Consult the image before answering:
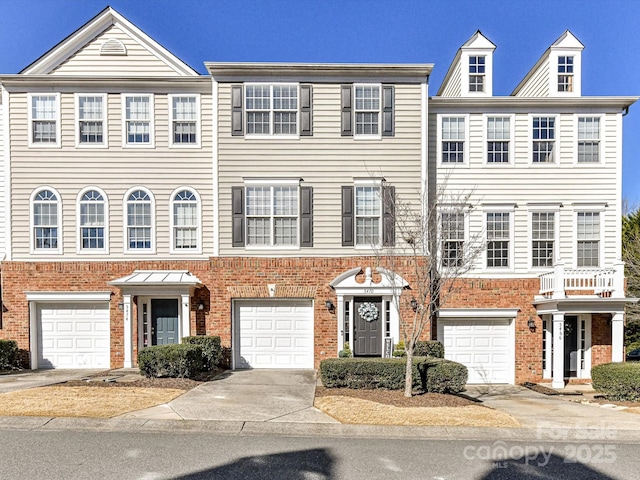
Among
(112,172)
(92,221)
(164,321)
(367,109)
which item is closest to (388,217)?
(367,109)

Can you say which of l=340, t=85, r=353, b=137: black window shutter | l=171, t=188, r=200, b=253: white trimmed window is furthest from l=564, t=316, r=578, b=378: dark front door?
l=171, t=188, r=200, b=253: white trimmed window

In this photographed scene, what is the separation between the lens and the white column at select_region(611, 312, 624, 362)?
13.0m

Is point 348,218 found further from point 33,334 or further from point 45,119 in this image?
point 33,334

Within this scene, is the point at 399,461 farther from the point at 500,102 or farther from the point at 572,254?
the point at 500,102

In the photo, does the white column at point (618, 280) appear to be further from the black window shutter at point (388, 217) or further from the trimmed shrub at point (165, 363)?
the trimmed shrub at point (165, 363)

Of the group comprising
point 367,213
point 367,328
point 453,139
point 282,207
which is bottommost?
point 367,328

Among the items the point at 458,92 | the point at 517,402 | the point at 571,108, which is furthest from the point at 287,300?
the point at 571,108

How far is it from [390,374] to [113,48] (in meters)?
13.4

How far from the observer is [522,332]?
1417 cm

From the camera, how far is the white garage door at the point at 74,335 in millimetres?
13914

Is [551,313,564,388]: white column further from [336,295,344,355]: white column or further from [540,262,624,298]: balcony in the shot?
[336,295,344,355]: white column

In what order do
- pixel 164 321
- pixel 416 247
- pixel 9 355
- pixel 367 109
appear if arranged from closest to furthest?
pixel 416 247 → pixel 9 355 → pixel 367 109 → pixel 164 321

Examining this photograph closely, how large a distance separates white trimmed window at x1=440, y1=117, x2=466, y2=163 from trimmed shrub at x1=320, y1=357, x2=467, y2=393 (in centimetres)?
723

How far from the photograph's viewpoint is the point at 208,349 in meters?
12.6
